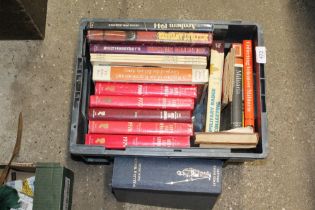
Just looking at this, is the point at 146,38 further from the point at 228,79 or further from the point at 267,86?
the point at 267,86

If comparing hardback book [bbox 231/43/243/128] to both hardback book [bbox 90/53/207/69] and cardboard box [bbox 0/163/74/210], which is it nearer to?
hardback book [bbox 90/53/207/69]

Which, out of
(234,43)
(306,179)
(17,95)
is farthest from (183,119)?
A: (17,95)

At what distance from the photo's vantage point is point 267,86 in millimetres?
1423

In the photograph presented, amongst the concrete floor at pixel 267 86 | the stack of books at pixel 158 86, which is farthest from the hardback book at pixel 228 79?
the concrete floor at pixel 267 86

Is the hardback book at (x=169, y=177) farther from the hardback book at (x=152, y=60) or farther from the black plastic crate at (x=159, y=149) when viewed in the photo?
the hardback book at (x=152, y=60)

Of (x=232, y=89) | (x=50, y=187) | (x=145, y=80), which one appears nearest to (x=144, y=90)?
(x=145, y=80)

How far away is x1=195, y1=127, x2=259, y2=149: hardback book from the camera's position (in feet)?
3.63

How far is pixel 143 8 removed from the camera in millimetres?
1505

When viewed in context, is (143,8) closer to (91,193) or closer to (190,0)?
(190,0)

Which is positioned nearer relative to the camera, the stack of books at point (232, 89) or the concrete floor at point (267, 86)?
the stack of books at point (232, 89)

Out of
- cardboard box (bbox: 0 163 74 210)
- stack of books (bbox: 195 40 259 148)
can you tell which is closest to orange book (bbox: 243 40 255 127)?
stack of books (bbox: 195 40 259 148)

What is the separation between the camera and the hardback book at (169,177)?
1.12 meters

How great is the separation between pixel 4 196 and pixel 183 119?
0.54 m

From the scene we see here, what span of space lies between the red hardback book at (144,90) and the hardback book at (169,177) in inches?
7.3
